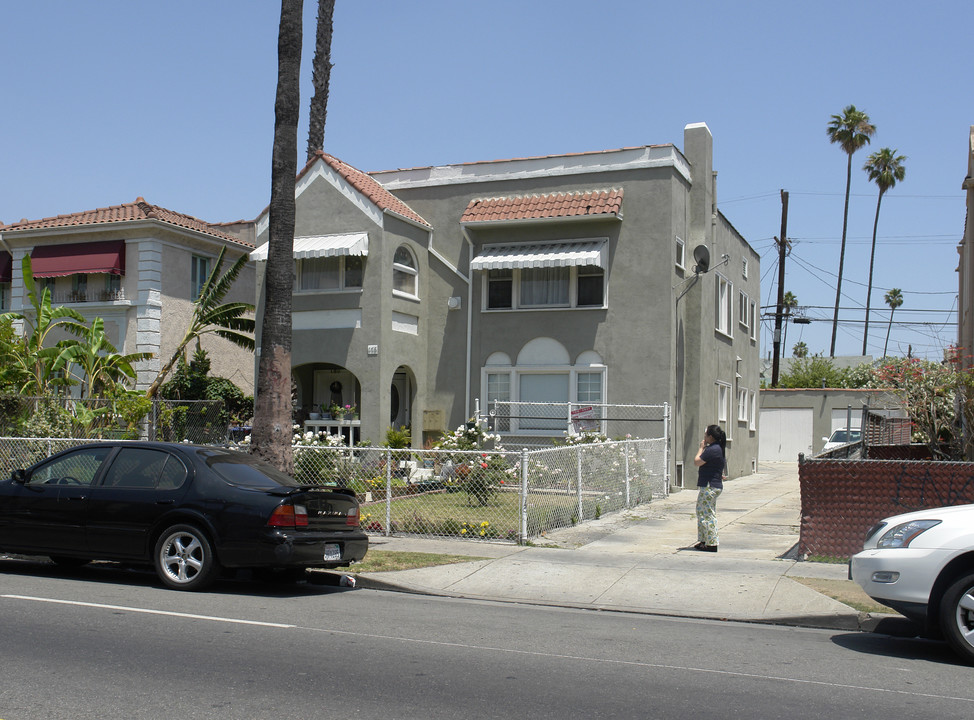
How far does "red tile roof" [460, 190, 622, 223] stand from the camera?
2094 centimetres

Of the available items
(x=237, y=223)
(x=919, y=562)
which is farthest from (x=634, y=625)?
(x=237, y=223)

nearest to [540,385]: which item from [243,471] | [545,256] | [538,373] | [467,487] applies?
[538,373]

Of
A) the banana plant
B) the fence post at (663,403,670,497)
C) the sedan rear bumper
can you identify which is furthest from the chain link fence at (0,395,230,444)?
the sedan rear bumper

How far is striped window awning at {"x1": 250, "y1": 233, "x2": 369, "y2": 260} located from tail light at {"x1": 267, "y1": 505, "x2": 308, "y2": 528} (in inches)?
437

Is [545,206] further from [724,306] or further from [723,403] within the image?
[723,403]

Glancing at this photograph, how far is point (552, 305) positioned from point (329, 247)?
16.8 ft

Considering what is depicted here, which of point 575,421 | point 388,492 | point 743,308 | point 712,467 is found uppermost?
point 743,308

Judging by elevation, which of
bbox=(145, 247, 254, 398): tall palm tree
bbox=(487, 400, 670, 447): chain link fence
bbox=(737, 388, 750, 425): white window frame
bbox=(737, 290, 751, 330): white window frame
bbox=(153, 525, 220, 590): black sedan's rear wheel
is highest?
bbox=(737, 290, 751, 330): white window frame

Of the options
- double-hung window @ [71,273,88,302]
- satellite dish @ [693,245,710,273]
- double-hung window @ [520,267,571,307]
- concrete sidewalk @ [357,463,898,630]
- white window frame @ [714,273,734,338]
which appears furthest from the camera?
double-hung window @ [71,273,88,302]

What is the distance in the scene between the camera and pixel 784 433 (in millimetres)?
39438

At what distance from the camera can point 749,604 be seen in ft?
31.1

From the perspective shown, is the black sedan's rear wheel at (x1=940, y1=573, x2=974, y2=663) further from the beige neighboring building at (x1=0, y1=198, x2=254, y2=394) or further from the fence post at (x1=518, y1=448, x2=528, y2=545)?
the beige neighboring building at (x1=0, y1=198, x2=254, y2=394)

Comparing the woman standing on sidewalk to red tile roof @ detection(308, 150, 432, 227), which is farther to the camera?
red tile roof @ detection(308, 150, 432, 227)

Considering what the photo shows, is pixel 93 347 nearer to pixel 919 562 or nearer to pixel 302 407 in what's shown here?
pixel 302 407
